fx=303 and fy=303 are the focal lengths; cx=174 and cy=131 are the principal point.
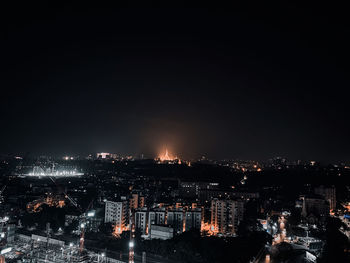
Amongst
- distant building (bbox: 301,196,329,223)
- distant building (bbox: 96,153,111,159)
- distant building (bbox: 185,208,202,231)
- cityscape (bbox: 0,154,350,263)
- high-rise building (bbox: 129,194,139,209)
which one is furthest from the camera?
distant building (bbox: 96,153,111,159)

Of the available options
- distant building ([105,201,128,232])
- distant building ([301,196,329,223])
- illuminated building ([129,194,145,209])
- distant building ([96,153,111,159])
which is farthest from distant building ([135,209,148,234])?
distant building ([96,153,111,159])

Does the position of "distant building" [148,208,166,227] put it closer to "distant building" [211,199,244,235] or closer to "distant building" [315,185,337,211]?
"distant building" [211,199,244,235]

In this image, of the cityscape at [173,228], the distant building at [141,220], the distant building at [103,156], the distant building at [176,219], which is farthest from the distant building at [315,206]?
the distant building at [103,156]

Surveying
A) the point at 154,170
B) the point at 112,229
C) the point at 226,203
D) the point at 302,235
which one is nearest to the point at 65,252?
the point at 112,229

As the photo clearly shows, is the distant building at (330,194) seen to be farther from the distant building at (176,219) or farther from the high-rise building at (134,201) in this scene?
the high-rise building at (134,201)

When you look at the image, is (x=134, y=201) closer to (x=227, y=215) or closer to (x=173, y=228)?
(x=173, y=228)

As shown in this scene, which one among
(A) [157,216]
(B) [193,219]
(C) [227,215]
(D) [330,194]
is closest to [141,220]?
(A) [157,216]

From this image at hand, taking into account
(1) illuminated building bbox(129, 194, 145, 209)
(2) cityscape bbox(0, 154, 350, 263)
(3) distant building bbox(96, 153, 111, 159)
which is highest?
(3) distant building bbox(96, 153, 111, 159)
